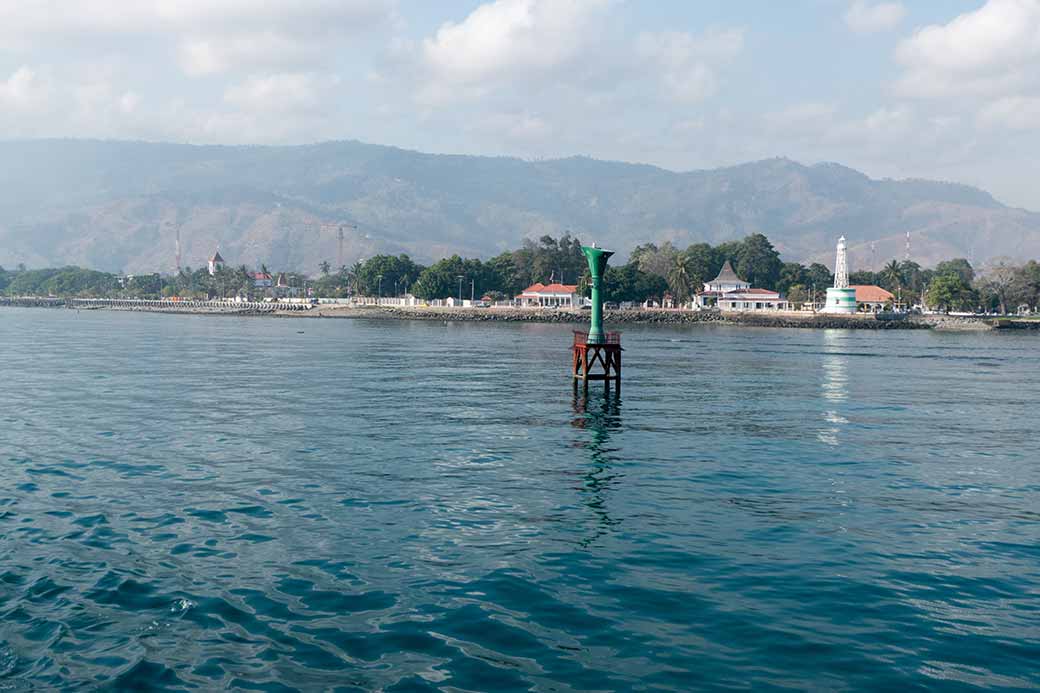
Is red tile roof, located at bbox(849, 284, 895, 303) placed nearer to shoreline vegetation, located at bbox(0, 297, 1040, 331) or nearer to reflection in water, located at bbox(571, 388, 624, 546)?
shoreline vegetation, located at bbox(0, 297, 1040, 331)

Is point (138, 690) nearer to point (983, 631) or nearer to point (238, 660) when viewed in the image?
point (238, 660)

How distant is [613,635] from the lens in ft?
51.3

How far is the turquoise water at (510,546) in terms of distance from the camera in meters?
14.5

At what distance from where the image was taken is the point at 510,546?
20.6 meters

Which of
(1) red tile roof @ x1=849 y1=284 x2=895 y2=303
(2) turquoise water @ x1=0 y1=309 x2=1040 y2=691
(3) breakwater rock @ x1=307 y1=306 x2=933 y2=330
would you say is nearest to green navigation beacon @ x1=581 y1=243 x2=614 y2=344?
(2) turquoise water @ x1=0 y1=309 x2=1040 y2=691

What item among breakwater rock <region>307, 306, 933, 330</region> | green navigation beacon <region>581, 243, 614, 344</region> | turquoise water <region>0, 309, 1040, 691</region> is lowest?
turquoise water <region>0, 309, 1040, 691</region>

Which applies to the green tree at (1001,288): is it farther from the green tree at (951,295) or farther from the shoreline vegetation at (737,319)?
the shoreline vegetation at (737,319)

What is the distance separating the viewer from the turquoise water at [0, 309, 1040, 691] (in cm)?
1455

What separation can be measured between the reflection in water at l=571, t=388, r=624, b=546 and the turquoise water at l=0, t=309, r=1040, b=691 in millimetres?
234

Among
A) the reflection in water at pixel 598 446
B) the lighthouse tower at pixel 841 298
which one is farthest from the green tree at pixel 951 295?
the reflection in water at pixel 598 446

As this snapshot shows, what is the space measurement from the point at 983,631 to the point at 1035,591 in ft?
10.6

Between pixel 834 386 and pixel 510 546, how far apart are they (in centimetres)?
4552

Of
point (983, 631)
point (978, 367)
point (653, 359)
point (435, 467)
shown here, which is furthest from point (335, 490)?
point (978, 367)

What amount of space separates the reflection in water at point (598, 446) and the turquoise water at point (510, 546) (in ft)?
0.77
